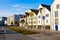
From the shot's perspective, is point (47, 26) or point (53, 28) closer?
point (53, 28)

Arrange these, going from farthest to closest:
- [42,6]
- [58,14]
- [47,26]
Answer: [42,6], [47,26], [58,14]

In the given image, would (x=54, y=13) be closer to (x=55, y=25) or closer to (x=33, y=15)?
(x=55, y=25)

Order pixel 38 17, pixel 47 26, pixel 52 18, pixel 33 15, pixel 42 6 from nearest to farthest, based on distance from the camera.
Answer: pixel 52 18 → pixel 47 26 → pixel 42 6 → pixel 38 17 → pixel 33 15

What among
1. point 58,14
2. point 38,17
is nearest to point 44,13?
point 38,17

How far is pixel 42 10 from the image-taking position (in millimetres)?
87188

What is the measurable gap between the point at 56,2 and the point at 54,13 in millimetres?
4370

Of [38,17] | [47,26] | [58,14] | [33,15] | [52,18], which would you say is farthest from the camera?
[33,15]

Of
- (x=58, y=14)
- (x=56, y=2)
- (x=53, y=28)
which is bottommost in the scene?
(x=53, y=28)

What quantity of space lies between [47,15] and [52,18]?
7554mm

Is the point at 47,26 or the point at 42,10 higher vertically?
the point at 42,10

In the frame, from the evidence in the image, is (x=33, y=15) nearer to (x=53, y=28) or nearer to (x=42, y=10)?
(x=42, y=10)

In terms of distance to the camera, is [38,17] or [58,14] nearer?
[58,14]

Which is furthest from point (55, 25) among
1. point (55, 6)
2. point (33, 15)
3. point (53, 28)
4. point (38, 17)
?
point (33, 15)

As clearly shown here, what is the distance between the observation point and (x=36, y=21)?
9650cm
